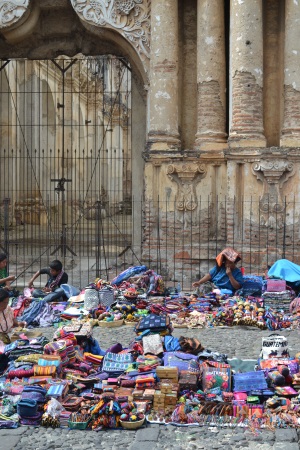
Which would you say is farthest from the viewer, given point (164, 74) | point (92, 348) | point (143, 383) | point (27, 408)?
point (164, 74)

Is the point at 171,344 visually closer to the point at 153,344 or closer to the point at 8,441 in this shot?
the point at 153,344

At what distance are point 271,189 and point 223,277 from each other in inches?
78.9

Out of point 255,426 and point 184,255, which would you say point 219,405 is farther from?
point 184,255

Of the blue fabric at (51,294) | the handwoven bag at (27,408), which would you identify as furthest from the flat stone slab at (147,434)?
the blue fabric at (51,294)

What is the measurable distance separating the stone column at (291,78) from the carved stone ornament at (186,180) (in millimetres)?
1516

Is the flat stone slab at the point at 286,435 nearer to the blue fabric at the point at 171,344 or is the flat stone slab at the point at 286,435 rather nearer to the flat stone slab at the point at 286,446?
the flat stone slab at the point at 286,446

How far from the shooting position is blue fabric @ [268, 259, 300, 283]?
1114cm

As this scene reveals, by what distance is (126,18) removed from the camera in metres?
13.6

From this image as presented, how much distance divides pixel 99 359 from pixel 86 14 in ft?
26.2

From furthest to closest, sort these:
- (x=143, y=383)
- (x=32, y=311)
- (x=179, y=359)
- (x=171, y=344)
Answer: (x=32, y=311)
(x=171, y=344)
(x=179, y=359)
(x=143, y=383)

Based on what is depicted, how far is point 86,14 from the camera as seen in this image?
44.6ft

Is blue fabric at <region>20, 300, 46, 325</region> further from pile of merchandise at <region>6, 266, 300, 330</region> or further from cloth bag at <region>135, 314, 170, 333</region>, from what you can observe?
cloth bag at <region>135, 314, 170, 333</region>

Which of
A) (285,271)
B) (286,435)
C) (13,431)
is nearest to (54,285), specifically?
(285,271)

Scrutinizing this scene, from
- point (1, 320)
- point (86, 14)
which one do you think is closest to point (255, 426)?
point (1, 320)
